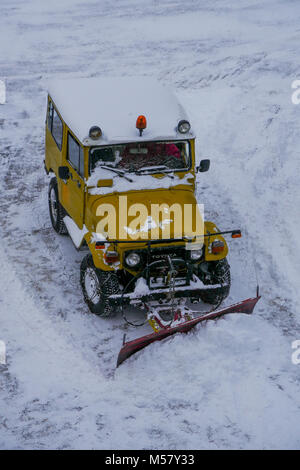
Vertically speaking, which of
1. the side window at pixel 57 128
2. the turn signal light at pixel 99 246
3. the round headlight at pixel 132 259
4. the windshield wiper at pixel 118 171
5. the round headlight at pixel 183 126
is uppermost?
the side window at pixel 57 128

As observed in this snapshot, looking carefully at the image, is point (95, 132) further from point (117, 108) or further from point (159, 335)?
point (159, 335)

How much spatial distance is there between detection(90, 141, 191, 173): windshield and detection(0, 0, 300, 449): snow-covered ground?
74.7 inches

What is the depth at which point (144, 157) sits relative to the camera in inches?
316

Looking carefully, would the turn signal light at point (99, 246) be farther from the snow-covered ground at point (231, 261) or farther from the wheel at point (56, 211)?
the wheel at point (56, 211)

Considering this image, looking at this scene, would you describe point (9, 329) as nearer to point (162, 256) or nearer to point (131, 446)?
point (162, 256)

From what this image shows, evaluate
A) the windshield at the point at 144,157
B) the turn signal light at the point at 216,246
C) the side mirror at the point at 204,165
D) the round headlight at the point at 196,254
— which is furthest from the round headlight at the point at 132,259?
the side mirror at the point at 204,165

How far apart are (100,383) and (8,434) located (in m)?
1.19

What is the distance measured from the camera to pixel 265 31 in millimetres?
18703

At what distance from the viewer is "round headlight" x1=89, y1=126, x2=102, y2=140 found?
301 inches

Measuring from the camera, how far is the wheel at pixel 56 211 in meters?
9.59

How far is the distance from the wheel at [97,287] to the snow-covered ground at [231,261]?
218 mm

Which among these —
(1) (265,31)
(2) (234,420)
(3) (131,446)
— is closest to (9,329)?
(3) (131,446)

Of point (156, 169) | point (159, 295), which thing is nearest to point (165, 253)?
point (159, 295)

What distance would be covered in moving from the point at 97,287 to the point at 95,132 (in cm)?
196
